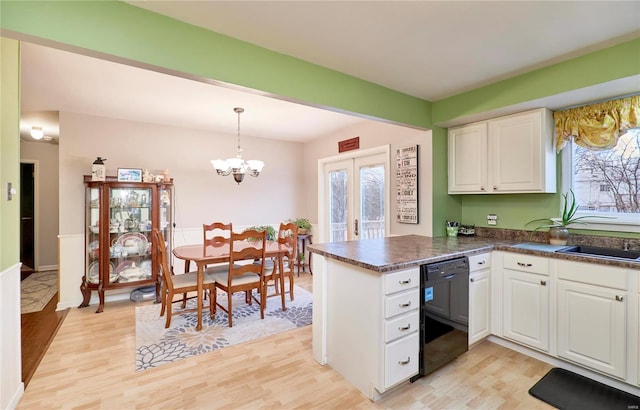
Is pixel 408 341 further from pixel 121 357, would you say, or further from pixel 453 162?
pixel 121 357

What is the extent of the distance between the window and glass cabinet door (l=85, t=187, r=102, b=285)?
199 inches

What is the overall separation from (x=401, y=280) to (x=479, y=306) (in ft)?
3.50

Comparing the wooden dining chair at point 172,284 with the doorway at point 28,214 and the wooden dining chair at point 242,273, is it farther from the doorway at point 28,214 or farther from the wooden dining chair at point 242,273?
the doorway at point 28,214

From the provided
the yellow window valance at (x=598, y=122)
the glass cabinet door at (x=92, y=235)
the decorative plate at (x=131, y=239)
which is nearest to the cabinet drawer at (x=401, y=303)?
the yellow window valance at (x=598, y=122)

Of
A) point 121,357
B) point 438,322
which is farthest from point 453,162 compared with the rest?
point 121,357

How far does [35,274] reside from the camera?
203 inches

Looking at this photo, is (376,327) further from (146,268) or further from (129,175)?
(129,175)

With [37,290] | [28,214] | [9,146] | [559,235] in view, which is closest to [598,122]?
[559,235]

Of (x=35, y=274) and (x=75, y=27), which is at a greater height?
(x=75, y=27)

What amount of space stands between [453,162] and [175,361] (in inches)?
129

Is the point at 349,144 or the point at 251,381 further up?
the point at 349,144

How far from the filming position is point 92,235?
3650 mm

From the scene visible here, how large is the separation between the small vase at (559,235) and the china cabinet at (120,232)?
4.28 metres

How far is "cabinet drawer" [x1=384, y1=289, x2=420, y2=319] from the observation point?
1.87 meters
